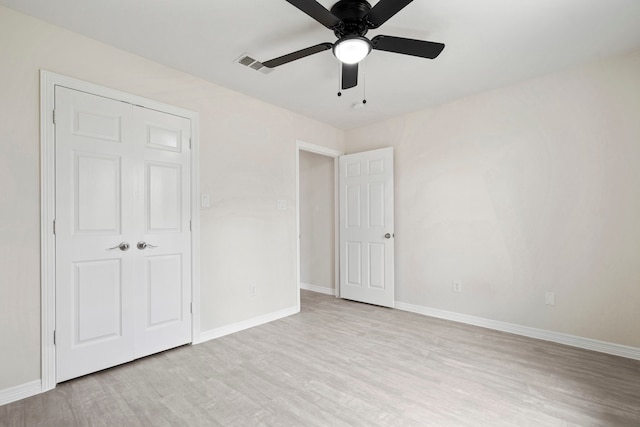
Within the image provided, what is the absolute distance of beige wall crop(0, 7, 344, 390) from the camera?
6.54 ft

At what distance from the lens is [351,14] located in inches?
72.3

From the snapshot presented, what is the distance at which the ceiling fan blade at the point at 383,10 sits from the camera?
5.23 ft

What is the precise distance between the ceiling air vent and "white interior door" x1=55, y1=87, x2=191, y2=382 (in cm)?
78

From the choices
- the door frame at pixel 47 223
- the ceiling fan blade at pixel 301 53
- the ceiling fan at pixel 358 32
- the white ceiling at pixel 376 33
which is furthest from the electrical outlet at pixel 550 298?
the door frame at pixel 47 223

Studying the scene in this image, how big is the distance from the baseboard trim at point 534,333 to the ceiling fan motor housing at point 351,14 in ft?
10.3

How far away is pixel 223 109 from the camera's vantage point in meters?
3.16

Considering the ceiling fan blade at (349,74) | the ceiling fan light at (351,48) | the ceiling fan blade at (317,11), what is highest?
the ceiling fan blade at (317,11)

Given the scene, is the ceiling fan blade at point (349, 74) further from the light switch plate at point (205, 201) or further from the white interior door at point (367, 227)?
Answer: the white interior door at point (367, 227)

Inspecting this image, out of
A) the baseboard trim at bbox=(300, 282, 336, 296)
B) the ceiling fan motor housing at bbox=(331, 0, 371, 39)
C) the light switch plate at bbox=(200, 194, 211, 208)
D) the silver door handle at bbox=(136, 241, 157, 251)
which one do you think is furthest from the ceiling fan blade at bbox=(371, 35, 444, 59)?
the baseboard trim at bbox=(300, 282, 336, 296)

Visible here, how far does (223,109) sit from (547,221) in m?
3.42

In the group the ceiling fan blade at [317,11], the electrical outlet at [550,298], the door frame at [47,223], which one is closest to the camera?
the ceiling fan blade at [317,11]

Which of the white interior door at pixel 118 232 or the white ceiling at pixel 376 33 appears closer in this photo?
the white ceiling at pixel 376 33

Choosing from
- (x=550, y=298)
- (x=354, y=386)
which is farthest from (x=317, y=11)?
(x=550, y=298)

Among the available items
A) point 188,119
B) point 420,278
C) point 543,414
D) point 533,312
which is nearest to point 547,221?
point 533,312
